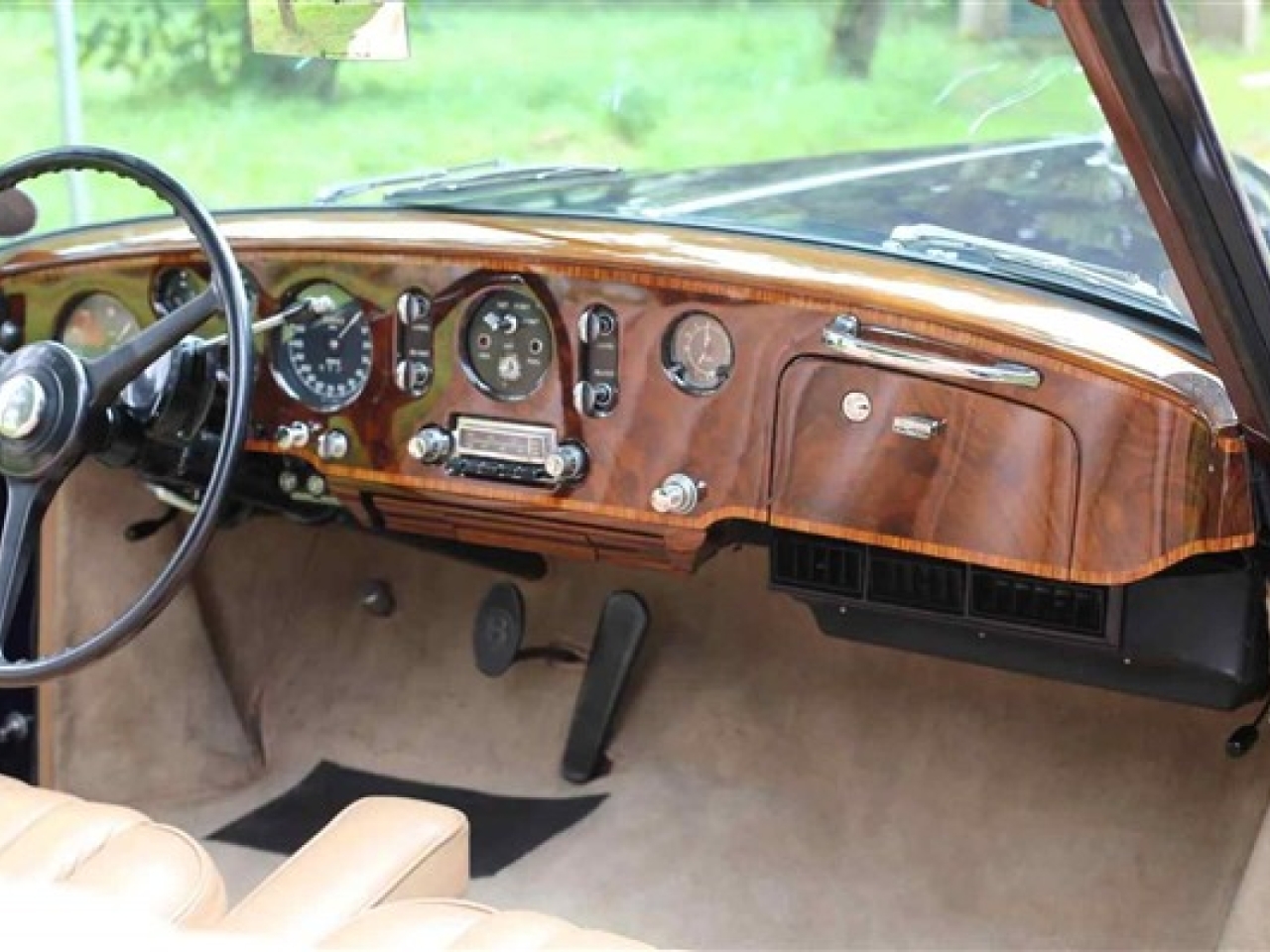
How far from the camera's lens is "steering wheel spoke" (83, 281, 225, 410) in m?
2.59

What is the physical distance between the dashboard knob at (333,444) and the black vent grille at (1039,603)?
100 cm

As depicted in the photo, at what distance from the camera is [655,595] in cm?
356

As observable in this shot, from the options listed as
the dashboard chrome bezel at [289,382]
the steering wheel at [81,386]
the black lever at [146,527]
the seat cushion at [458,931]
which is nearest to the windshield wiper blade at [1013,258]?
the dashboard chrome bezel at [289,382]

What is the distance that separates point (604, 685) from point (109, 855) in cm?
150

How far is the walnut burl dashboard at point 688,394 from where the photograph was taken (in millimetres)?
2373

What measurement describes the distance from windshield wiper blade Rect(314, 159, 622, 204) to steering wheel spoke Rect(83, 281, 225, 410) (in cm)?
58

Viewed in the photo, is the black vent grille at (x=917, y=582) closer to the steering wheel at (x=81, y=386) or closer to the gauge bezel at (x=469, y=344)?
the gauge bezel at (x=469, y=344)

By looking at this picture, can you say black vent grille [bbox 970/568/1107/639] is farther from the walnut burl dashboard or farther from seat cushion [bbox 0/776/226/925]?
seat cushion [bbox 0/776/226/925]

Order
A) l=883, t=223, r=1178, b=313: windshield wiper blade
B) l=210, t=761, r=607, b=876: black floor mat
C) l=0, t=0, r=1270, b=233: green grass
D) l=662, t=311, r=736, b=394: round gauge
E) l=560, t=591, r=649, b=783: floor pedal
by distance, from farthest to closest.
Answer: l=560, t=591, r=649, b=783: floor pedal → l=210, t=761, r=607, b=876: black floor mat → l=0, t=0, r=1270, b=233: green grass → l=662, t=311, r=736, b=394: round gauge → l=883, t=223, r=1178, b=313: windshield wiper blade

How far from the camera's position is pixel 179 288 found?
9.90ft

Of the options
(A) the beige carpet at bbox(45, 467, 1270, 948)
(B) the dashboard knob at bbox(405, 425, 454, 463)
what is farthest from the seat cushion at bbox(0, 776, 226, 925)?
(A) the beige carpet at bbox(45, 467, 1270, 948)

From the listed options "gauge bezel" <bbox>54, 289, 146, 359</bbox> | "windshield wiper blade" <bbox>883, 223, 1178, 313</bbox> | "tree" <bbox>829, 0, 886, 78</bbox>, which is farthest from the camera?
"tree" <bbox>829, 0, 886, 78</bbox>

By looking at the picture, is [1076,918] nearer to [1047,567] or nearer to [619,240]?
[1047,567]

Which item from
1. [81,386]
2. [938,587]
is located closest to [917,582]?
[938,587]
